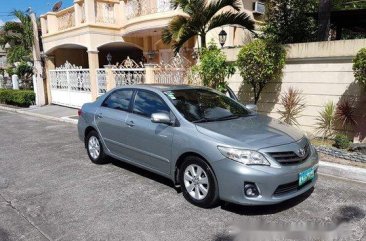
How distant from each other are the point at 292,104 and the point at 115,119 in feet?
14.6

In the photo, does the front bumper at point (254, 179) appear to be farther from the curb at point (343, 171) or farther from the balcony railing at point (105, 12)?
the balcony railing at point (105, 12)

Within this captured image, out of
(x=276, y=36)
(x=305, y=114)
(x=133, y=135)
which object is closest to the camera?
(x=133, y=135)

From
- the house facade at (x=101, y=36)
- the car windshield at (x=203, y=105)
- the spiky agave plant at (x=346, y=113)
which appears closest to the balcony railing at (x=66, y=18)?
the house facade at (x=101, y=36)

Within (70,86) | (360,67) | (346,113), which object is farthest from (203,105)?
(70,86)

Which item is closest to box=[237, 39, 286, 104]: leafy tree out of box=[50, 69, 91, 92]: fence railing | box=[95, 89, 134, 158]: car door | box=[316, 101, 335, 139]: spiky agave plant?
box=[316, 101, 335, 139]: spiky agave plant

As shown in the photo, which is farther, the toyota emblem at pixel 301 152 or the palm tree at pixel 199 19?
the palm tree at pixel 199 19

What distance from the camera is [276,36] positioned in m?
10.6

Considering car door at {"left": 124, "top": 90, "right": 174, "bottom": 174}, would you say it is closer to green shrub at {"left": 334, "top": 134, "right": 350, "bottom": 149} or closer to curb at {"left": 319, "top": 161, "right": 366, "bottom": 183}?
curb at {"left": 319, "top": 161, "right": 366, "bottom": 183}

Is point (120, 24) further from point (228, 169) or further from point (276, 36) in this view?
point (228, 169)

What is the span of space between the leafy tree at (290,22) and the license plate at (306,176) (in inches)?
286

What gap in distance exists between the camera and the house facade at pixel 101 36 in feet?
42.8

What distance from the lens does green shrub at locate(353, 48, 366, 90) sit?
6.20 metres

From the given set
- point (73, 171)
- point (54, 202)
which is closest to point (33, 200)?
point (54, 202)

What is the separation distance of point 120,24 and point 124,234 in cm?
1314
